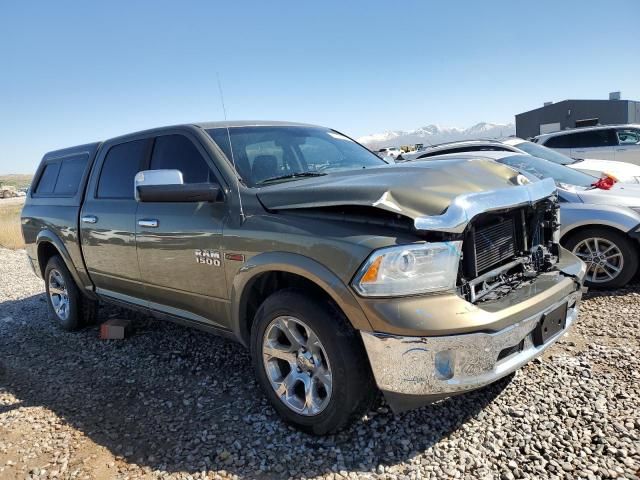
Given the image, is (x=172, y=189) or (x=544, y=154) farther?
(x=544, y=154)

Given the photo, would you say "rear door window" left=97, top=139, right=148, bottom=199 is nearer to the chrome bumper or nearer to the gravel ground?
→ the gravel ground

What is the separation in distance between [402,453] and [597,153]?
12003 mm

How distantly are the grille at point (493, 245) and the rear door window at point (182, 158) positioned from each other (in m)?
1.75

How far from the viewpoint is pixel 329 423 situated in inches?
101

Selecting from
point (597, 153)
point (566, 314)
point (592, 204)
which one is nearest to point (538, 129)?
point (597, 153)

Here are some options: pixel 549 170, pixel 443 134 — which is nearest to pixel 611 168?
pixel 549 170

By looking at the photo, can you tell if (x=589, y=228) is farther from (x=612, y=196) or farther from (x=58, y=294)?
(x=58, y=294)

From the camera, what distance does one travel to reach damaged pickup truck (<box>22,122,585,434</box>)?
2.29 meters

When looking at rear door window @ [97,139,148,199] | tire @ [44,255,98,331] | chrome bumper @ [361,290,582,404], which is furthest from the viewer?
tire @ [44,255,98,331]

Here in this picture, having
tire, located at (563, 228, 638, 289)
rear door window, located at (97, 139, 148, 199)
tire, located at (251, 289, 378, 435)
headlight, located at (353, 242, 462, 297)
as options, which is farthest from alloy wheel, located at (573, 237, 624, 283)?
rear door window, located at (97, 139, 148, 199)

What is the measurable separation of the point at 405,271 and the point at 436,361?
0.45 metres

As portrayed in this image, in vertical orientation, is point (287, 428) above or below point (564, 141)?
below

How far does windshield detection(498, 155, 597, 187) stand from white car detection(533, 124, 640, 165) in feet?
23.1

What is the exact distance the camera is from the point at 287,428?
2.86m
